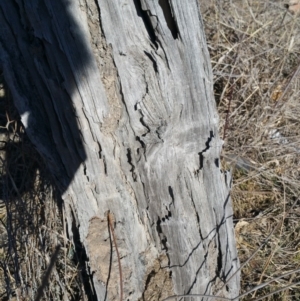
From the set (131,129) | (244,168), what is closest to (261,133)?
(244,168)

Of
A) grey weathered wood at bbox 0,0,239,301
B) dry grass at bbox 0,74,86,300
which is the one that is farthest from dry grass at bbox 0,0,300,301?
grey weathered wood at bbox 0,0,239,301

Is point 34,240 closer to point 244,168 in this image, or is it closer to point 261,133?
point 244,168

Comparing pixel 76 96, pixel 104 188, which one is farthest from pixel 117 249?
pixel 76 96

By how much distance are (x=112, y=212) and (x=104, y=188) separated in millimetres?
122

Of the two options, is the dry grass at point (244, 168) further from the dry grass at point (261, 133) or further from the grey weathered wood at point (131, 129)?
the grey weathered wood at point (131, 129)

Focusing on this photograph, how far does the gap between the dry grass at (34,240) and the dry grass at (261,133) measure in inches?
34.8

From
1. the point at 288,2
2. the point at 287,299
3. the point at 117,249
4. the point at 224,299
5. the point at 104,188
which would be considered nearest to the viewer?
the point at 104,188

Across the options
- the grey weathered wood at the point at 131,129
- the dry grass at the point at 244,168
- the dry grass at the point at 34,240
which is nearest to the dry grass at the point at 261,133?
the dry grass at the point at 244,168

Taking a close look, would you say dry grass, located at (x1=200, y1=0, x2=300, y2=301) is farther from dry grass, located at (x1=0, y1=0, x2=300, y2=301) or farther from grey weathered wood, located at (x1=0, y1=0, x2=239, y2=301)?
grey weathered wood, located at (x1=0, y1=0, x2=239, y2=301)

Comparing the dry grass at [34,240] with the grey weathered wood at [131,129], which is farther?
the dry grass at [34,240]

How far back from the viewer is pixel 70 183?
157 cm

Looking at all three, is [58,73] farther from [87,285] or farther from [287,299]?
[287,299]

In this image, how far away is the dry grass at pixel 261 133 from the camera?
89.5 inches

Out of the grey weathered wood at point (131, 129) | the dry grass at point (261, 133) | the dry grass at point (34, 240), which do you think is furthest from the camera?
the dry grass at point (261, 133)
